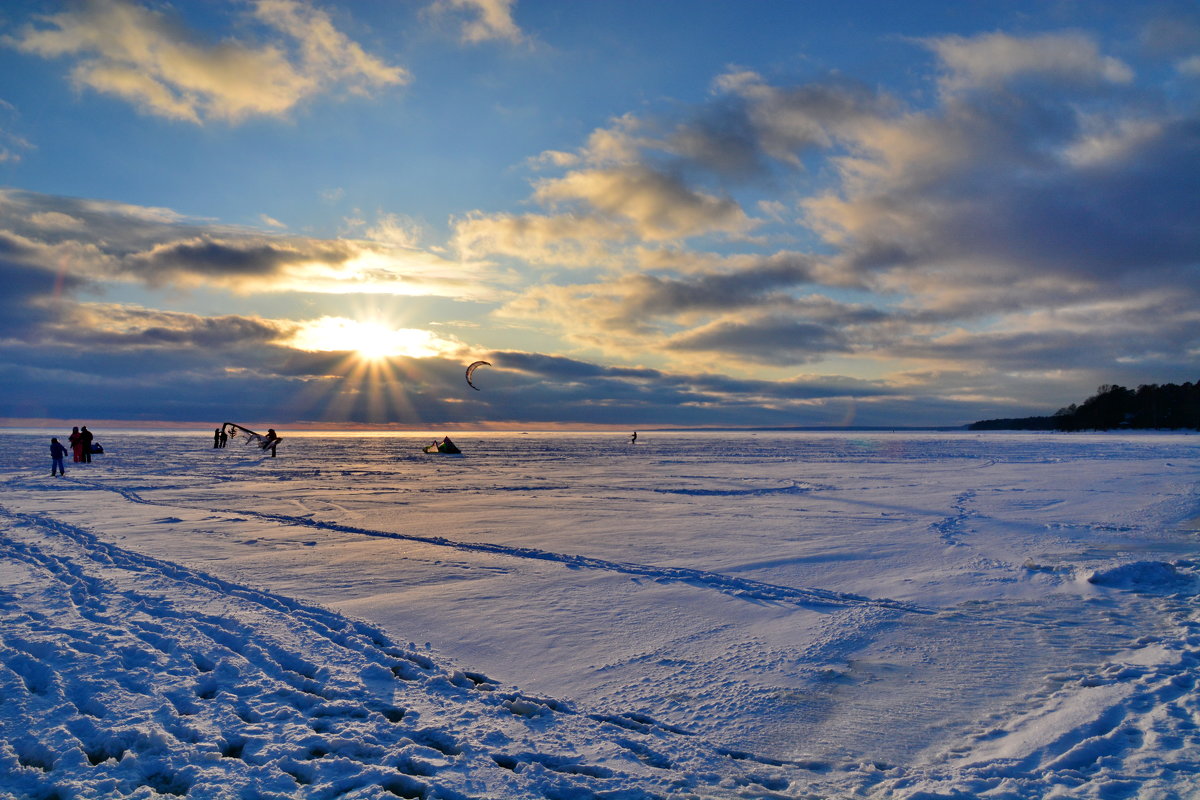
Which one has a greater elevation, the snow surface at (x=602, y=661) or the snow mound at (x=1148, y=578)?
the snow mound at (x=1148, y=578)

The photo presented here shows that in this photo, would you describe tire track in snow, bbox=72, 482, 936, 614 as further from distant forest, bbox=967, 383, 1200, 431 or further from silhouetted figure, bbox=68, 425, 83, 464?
distant forest, bbox=967, 383, 1200, 431

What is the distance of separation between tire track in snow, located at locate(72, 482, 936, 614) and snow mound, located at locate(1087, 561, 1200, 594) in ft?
9.00

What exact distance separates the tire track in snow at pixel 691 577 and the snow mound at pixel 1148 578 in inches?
108

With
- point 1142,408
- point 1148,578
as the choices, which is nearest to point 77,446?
Answer: point 1148,578

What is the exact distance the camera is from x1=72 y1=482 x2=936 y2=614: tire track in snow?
6680 mm

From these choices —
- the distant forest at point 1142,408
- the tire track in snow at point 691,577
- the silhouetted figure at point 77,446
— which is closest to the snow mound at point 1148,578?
the tire track in snow at point 691,577

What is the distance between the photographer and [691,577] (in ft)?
25.4

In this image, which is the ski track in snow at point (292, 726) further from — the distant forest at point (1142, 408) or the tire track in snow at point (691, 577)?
the distant forest at point (1142, 408)

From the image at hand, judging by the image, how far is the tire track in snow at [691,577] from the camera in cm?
668

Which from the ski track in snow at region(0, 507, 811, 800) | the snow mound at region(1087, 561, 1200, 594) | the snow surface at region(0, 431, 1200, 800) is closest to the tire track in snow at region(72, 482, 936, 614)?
the snow surface at region(0, 431, 1200, 800)

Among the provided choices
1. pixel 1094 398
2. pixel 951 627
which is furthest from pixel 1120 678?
pixel 1094 398

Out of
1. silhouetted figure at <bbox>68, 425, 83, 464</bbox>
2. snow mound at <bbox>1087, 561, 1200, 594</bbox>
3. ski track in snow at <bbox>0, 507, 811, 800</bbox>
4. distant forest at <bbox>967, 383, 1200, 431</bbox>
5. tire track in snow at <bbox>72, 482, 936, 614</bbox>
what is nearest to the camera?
ski track in snow at <bbox>0, 507, 811, 800</bbox>

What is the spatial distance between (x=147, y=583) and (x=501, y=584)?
4.23 m

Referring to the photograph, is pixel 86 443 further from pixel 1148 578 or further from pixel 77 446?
pixel 1148 578
